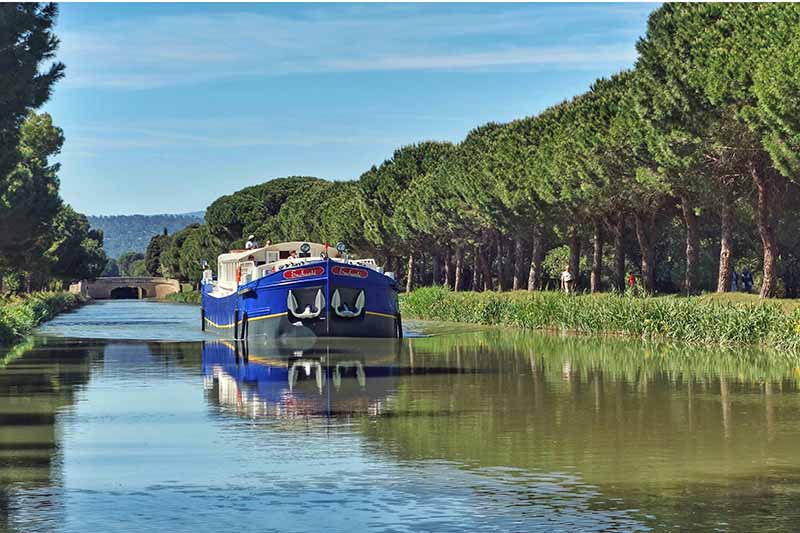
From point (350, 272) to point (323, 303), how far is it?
5.64ft

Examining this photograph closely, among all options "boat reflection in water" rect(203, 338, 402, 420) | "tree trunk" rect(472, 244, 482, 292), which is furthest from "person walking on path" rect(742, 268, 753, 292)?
"boat reflection in water" rect(203, 338, 402, 420)

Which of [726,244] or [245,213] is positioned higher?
[245,213]

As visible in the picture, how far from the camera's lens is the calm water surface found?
14750mm

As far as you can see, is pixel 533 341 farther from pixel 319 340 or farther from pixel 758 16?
pixel 758 16

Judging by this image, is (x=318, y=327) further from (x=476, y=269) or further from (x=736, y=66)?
(x=476, y=269)

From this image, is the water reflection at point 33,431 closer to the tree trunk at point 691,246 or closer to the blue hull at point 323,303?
the blue hull at point 323,303

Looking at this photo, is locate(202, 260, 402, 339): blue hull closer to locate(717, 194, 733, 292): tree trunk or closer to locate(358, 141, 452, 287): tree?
locate(717, 194, 733, 292): tree trunk

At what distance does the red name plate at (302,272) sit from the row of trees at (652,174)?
46.0ft

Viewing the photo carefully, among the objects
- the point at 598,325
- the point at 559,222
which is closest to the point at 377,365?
the point at 598,325

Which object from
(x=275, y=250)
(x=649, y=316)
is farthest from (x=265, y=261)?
(x=649, y=316)

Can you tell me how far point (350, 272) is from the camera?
53.9m

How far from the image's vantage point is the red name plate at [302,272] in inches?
2085

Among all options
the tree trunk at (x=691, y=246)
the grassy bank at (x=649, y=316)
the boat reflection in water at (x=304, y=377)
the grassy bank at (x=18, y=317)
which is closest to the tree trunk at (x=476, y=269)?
the grassy bank at (x=649, y=316)

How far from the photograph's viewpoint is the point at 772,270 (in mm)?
51875
